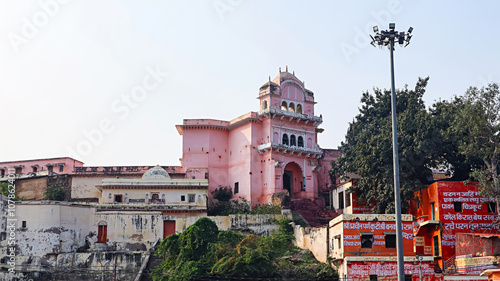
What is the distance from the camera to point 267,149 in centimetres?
4531

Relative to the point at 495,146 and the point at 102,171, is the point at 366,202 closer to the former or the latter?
the point at 495,146

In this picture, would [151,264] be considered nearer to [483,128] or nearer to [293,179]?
[293,179]

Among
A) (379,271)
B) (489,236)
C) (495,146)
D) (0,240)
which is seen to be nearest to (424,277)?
→ (379,271)

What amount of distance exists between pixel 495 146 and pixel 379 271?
29.4 ft

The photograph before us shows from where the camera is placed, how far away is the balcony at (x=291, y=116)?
45.5 m

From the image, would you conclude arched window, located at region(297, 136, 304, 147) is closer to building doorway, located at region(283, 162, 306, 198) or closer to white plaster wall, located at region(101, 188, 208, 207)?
building doorway, located at region(283, 162, 306, 198)

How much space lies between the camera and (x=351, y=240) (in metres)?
30.5

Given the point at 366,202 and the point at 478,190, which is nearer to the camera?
the point at 478,190

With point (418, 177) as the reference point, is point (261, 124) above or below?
above

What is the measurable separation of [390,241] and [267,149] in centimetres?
1613

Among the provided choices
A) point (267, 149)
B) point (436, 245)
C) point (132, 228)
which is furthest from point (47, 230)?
point (436, 245)

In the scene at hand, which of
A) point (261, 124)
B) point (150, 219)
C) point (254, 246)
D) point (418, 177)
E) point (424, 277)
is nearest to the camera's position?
point (424, 277)

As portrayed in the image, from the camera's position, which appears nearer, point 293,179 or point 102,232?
point 102,232

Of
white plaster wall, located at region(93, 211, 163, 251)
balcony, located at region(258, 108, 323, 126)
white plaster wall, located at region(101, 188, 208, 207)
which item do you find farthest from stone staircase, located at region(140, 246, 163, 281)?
balcony, located at region(258, 108, 323, 126)
